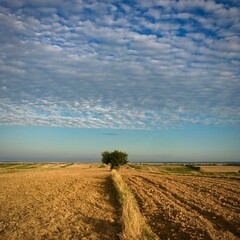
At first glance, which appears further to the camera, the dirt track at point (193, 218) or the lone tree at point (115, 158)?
the lone tree at point (115, 158)

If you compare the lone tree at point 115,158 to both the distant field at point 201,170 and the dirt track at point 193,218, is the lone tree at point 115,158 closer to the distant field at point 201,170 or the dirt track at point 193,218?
the distant field at point 201,170

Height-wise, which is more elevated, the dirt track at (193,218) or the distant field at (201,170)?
the distant field at (201,170)

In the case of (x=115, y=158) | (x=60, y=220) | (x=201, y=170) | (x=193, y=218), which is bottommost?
(x=60, y=220)

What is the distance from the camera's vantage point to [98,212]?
51.6 feet

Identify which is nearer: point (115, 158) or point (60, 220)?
point (60, 220)

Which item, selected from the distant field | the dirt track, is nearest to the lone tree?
the distant field

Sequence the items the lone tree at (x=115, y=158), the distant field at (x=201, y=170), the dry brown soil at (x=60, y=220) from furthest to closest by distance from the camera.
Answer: the lone tree at (x=115, y=158)
the distant field at (x=201, y=170)
the dry brown soil at (x=60, y=220)

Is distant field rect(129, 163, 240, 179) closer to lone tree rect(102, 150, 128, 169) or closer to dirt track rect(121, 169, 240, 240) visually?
lone tree rect(102, 150, 128, 169)

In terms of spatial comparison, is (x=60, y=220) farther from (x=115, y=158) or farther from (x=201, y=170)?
(x=201, y=170)

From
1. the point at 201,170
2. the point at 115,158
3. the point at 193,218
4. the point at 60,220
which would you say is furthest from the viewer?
the point at 201,170

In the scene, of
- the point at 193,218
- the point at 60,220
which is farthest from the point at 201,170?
the point at 60,220

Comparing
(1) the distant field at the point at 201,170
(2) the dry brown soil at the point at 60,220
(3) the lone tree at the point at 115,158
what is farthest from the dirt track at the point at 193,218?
(3) the lone tree at the point at 115,158

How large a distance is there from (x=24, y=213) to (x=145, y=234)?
7.53 meters

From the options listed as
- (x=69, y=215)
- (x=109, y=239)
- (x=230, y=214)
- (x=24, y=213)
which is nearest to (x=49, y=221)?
(x=69, y=215)
